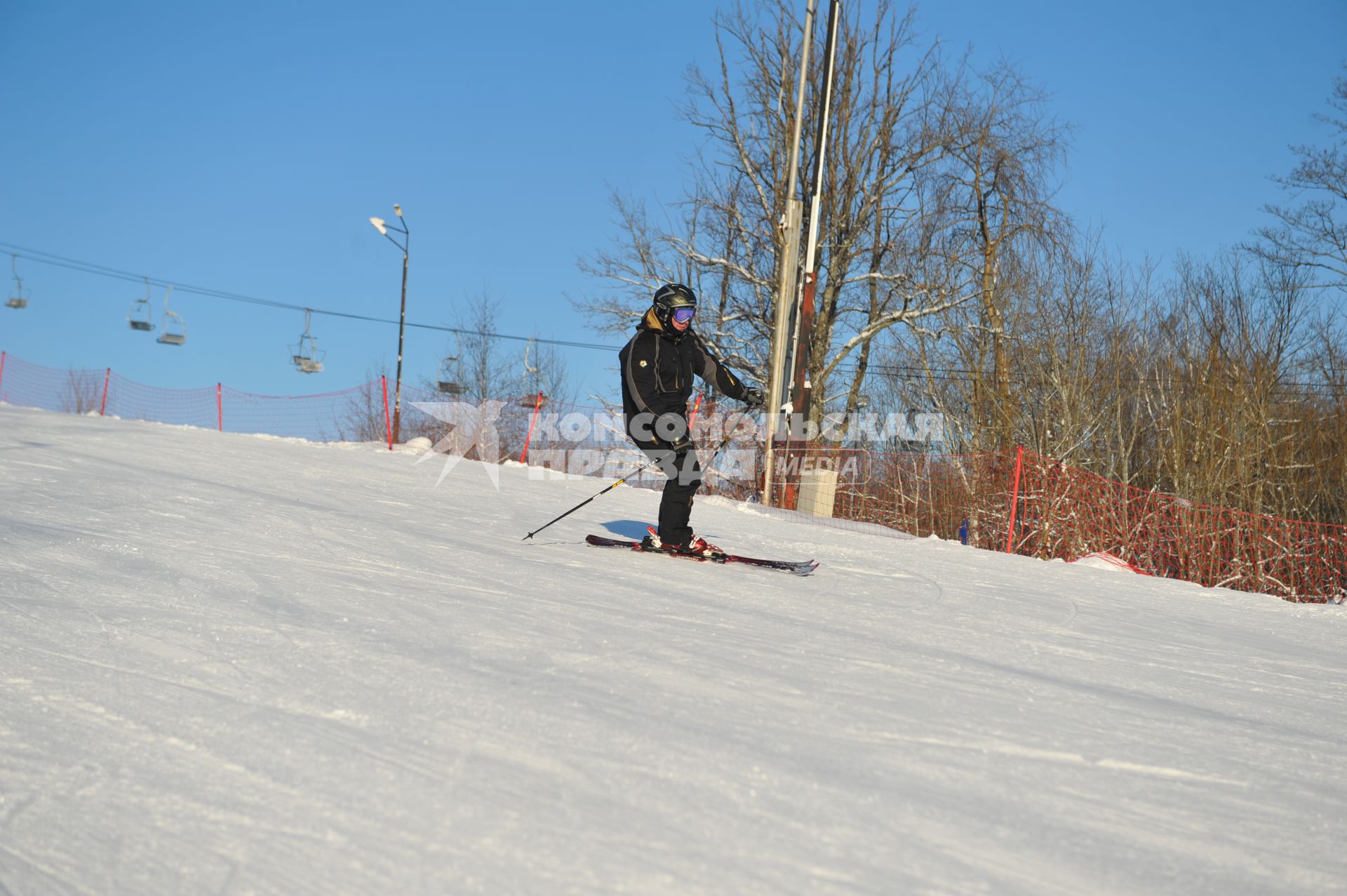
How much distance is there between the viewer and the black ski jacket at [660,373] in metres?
6.47

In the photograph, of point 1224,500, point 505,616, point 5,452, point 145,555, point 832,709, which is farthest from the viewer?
point 1224,500

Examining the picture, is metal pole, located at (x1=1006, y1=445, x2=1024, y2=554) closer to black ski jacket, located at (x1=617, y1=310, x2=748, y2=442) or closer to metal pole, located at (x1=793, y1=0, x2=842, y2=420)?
metal pole, located at (x1=793, y1=0, x2=842, y2=420)

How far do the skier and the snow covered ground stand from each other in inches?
48.1

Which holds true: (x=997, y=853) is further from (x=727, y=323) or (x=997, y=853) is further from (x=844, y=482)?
(x=727, y=323)

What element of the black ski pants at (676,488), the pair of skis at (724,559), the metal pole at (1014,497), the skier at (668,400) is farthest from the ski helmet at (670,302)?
the metal pole at (1014,497)

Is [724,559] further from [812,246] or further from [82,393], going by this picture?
[82,393]

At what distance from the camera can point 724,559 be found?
644 cm

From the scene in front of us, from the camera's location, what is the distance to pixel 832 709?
2826 millimetres

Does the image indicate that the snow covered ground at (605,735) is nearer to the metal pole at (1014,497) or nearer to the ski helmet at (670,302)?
the ski helmet at (670,302)

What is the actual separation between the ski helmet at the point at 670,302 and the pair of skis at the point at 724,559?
153 cm

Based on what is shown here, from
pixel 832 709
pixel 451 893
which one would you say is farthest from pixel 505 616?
pixel 451 893

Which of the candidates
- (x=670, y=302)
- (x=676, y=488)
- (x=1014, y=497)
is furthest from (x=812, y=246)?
(x=676, y=488)

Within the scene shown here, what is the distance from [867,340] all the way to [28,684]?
69.8ft

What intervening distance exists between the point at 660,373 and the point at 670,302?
0.49 meters
